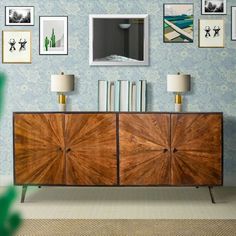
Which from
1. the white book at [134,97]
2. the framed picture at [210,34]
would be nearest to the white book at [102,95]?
the white book at [134,97]

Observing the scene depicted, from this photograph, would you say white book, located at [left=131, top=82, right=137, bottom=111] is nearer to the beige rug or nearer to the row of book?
the row of book

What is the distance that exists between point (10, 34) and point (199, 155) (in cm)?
228

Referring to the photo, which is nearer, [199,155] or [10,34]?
[199,155]

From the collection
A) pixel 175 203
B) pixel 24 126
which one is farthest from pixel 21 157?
pixel 175 203

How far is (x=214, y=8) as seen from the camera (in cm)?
502

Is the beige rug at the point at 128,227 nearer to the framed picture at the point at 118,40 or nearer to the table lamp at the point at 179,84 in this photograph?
the table lamp at the point at 179,84

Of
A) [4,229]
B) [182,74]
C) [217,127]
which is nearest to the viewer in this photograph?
[4,229]

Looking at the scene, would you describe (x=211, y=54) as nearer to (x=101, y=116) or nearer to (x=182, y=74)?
(x=182, y=74)

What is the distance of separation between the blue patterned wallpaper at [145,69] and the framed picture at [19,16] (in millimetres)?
50

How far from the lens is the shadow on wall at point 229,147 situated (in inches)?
200

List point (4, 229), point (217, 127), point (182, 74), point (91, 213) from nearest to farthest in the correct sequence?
point (4, 229)
point (91, 213)
point (217, 127)
point (182, 74)

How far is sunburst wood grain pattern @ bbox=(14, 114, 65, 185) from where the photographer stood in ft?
14.2

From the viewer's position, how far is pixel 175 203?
4.38m

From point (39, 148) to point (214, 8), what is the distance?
2277mm
